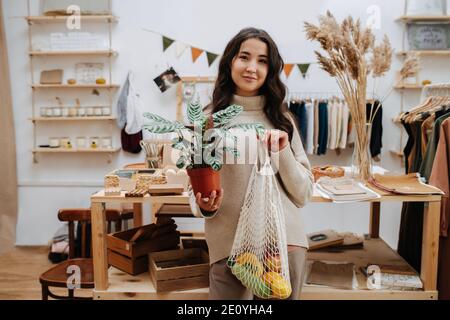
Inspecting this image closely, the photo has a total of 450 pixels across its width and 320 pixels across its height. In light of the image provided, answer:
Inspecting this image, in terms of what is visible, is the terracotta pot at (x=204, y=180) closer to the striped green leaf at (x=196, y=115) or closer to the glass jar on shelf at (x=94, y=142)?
the striped green leaf at (x=196, y=115)

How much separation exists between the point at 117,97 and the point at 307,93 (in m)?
1.64

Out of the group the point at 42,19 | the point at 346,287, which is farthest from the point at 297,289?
the point at 42,19

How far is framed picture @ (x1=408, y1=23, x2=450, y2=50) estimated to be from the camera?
13.1ft

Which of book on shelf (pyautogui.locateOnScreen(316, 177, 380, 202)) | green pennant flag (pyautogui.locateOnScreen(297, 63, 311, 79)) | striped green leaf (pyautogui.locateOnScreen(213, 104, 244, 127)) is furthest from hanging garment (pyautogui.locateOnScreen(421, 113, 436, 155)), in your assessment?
green pennant flag (pyautogui.locateOnScreen(297, 63, 311, 79))

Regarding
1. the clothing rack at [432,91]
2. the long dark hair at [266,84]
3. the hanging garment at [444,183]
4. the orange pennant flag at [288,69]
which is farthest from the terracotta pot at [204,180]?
the orange pennant flag at [288,69]

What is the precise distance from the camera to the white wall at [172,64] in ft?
13.4

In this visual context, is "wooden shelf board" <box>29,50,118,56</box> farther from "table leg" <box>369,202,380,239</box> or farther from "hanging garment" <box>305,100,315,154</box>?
"table leg" <box>369,202,380,239</box>

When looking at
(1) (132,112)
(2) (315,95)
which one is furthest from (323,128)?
(1) (132,112)

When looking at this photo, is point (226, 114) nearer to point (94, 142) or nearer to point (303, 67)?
point (303, 67)

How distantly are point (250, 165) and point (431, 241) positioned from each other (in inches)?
36.6

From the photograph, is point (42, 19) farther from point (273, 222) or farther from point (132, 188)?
point (273, 222)

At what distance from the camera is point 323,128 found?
392 centimetres

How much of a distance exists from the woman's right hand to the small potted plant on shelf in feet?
0.21

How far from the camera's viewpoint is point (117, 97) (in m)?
4.20
